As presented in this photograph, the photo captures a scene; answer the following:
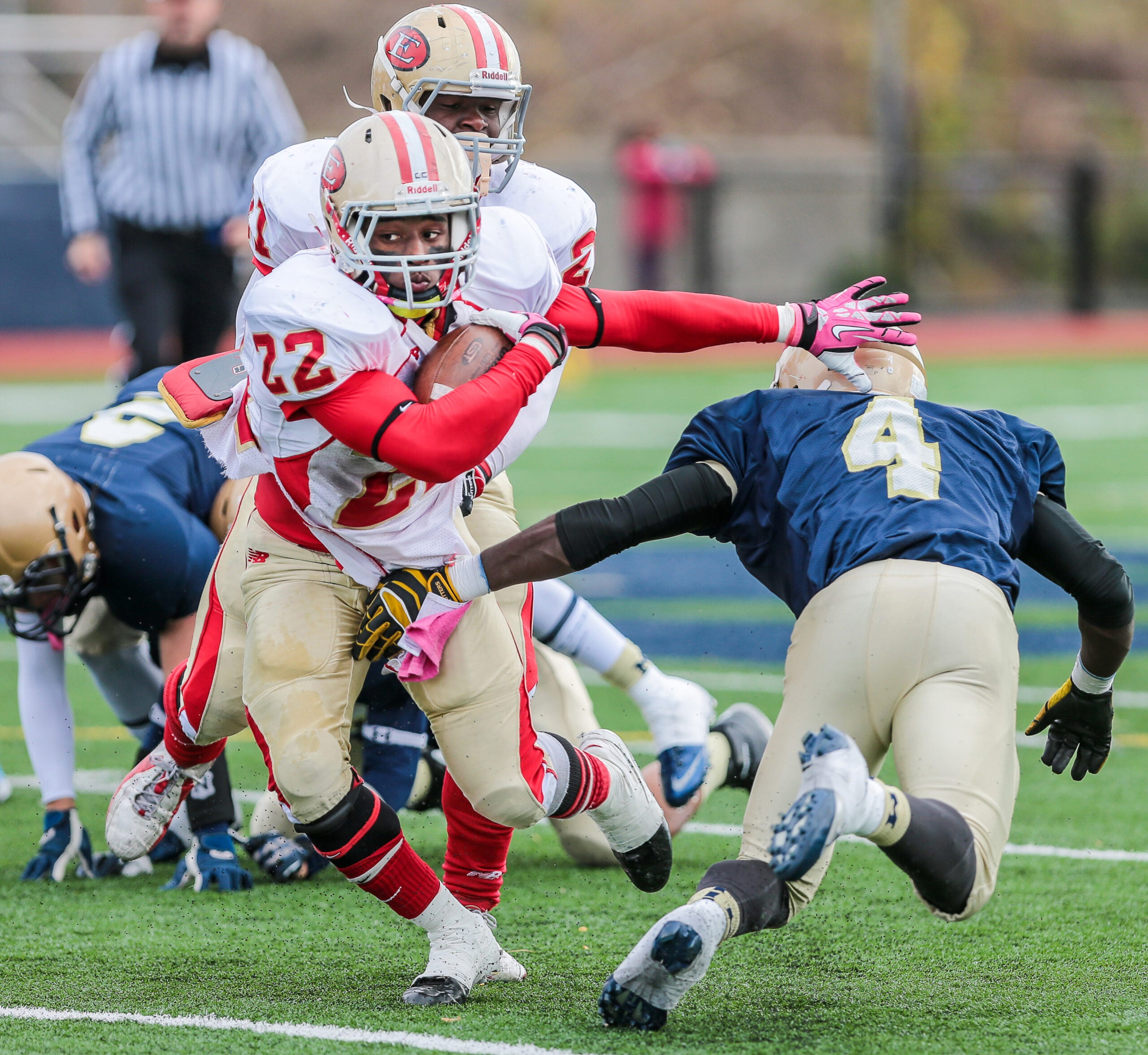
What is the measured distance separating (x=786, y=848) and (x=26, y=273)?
15.9m

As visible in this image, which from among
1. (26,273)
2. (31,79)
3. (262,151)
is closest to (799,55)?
(31,79)

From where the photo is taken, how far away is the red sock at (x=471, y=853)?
3.32 meters

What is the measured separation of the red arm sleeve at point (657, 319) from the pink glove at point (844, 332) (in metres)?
0.06

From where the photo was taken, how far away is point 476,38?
3.51 m

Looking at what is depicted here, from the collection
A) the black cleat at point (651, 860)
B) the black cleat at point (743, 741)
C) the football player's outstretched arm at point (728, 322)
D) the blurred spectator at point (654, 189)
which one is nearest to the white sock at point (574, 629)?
the black cleat at point (743, 741)

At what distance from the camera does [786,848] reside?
8.13 ft

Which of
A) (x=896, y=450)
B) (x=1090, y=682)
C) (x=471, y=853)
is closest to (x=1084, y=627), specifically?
(x=1090, y=682)

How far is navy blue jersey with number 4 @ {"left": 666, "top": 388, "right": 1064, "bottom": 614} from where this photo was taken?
2.89 meters

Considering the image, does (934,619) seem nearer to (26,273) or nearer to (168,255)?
(168,255)

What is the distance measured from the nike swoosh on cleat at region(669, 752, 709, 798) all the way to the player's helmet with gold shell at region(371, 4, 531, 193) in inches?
52.9

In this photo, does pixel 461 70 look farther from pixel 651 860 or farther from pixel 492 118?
pixel 651 860

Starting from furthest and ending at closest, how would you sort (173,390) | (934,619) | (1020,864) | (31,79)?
(31,79) < (1020,864) < (173,390) < (934,619)

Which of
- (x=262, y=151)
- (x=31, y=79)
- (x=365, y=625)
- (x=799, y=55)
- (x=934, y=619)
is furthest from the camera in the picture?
(x=799, y=55)

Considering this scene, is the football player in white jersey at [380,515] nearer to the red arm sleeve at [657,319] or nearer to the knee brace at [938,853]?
the red arm sleeve at [657,319]
